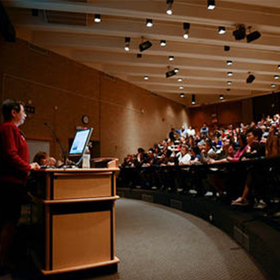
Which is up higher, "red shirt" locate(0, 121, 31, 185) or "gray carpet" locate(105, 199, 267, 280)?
"red shirt" locate(0, 121, 31, 185)

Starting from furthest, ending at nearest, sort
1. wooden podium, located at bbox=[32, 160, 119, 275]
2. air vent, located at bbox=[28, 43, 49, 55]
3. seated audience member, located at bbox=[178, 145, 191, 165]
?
air vent, located at bbox=[28, 43, 49, 55] → seated audience member, located at bbox=[178, 145, 191, 165] → wooden podium, located at bbox=[32, 160, 119, 275]

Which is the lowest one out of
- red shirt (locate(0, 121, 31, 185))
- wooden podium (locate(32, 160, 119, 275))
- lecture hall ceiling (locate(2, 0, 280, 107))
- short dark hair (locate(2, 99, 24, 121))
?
wooden podium (locate(32, 160, 119, 275))

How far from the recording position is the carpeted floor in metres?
1.89

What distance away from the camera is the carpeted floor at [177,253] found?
1892 mm

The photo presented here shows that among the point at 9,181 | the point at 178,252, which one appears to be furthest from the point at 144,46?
the point at 9,181

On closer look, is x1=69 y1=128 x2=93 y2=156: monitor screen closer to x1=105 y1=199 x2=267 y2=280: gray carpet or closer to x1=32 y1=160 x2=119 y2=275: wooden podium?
x1=32 y1=160 x2=119 y2=275: wooden podium

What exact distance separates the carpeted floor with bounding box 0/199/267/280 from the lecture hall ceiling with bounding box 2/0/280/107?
4.25 m

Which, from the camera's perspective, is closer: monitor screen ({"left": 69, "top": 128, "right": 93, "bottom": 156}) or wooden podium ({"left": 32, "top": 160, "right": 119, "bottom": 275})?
wooden podium ({"left": 32, "top": 160, "right": 119, "bottom": 275})

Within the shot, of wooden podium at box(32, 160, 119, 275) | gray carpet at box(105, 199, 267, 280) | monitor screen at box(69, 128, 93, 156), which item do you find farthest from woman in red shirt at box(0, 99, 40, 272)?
gray carpet at box(105, 199, 267, 280)

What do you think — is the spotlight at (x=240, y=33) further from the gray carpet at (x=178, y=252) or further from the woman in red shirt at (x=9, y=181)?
the woman in red shirt at (x=9, y=181)

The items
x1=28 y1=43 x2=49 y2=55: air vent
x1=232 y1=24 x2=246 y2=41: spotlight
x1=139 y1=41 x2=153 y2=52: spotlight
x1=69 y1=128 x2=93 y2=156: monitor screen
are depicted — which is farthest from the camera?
x1=28 y1=43 x2=49 y2=55: air vent

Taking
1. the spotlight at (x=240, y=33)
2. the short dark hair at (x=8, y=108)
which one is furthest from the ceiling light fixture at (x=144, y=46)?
the short dark hair at (x=8, y=108)

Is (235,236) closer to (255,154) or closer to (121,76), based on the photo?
(255,154)

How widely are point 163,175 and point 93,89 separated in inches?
174
